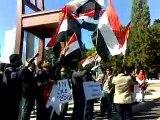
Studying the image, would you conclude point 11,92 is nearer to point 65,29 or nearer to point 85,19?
point 65,29

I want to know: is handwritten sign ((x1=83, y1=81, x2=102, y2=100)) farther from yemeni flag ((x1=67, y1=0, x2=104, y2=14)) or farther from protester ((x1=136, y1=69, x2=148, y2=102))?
protester ((x1=136, y1=69, x2=148, y2=102))

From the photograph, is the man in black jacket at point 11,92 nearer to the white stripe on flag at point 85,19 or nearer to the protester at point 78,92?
the protester at point 78,92

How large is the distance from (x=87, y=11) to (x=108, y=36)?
87 cm

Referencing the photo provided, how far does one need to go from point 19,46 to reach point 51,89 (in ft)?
6.52

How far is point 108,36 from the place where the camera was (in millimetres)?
9578

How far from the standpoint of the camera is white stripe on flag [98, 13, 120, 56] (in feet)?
31.4

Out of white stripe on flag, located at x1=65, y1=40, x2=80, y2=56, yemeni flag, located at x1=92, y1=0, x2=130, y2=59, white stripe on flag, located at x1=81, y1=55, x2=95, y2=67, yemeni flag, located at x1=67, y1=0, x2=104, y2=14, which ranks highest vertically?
yemeni flag, located at x1=67, y1=0, x2=104, y2=14

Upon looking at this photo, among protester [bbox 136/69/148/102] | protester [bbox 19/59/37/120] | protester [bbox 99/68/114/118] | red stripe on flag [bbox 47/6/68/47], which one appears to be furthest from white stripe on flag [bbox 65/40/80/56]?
protester [bbox 136/69/148/102]

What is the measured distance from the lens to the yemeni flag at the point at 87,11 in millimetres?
9750

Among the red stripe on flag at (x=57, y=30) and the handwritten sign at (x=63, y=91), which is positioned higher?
the red stripe on flag at (x=57, y=30)

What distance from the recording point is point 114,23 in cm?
974

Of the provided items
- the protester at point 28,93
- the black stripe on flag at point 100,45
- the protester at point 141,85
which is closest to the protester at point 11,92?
the protester at point 28,93

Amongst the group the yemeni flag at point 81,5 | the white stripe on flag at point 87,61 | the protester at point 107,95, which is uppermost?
the yemeni flag at point 81,5

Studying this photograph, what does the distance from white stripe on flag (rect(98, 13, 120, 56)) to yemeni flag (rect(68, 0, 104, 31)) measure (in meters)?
0.26
